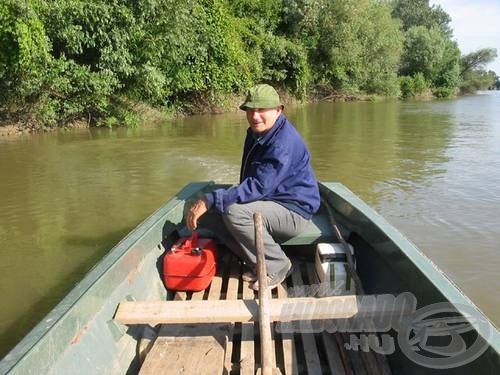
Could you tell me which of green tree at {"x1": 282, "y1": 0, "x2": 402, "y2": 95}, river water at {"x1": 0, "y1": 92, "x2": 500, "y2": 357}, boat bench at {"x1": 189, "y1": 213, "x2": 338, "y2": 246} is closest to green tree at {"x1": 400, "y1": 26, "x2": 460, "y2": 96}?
green tree at {"x1": 282, "y1": 0, "x2": 402, "y2": 95}

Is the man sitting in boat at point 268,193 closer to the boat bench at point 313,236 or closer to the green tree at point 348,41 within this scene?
the boat bench at point 313,236

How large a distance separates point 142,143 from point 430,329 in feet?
33.9

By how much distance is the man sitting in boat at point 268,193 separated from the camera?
2.97 metres

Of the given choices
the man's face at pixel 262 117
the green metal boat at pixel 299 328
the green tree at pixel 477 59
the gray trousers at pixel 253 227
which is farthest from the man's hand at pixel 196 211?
the green tree at pixel 477 59

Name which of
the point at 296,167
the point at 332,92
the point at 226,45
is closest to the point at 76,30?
the point at 226,45

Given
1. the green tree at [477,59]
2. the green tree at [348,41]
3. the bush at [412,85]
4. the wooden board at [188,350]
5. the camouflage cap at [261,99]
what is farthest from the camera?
the green tree at [477,59]

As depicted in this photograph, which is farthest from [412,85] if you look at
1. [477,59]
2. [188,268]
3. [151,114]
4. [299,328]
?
[299,328]

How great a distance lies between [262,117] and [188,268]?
1045 mm

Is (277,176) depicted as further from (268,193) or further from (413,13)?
(413,13)

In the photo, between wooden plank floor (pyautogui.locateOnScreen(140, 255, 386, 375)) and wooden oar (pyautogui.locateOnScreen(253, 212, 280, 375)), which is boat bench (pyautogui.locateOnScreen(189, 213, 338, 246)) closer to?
wooden oar (pyautogui.locateOnScreen(253, 212, 280, 375))

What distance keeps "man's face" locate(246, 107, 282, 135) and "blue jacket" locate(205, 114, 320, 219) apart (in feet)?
0.12

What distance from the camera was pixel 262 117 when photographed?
300cm

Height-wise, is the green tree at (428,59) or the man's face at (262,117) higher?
the green tree at (428,59)

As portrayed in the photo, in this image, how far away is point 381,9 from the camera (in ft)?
100
